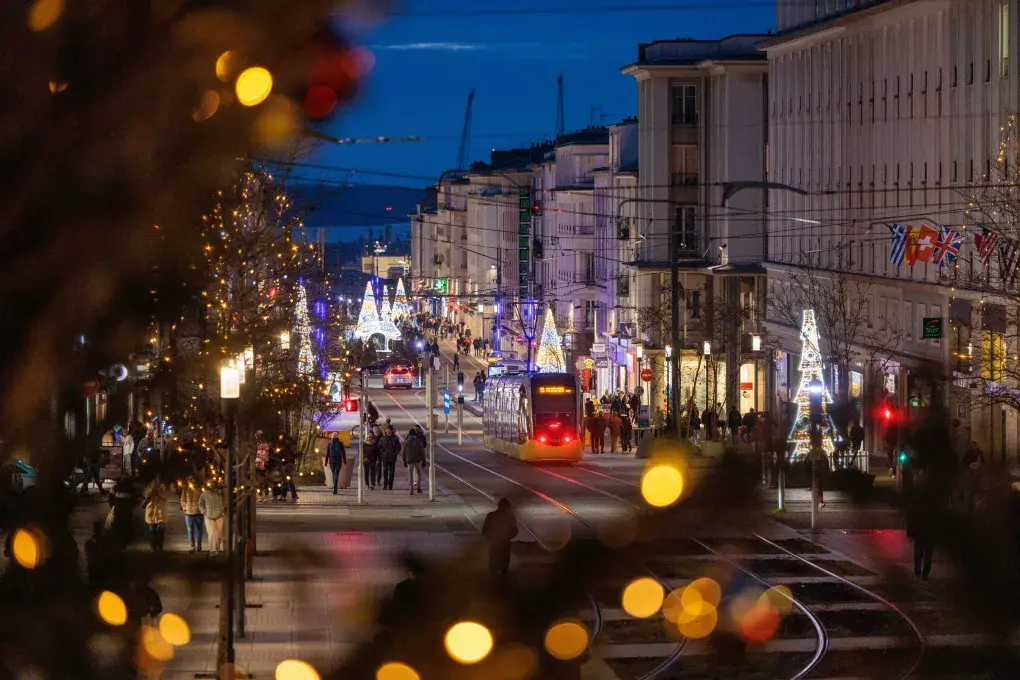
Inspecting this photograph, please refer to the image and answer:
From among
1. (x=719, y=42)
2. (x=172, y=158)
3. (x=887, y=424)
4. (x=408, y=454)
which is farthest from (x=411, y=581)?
(x=719, y=42)

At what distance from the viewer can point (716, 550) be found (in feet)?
8.47

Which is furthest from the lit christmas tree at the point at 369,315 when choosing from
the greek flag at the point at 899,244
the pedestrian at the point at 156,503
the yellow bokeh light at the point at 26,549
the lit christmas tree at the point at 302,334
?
the yellow bokeh light at the point at 26,549

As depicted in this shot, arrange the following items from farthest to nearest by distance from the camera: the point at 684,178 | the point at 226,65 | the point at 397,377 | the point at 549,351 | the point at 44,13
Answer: the point at 397,377 < the point at 549,351 < the point at 684,178 < the point at 226,65 < the point at 44,13

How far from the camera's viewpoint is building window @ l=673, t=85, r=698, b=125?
78.9 m

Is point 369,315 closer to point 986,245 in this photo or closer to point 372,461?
point 372,461

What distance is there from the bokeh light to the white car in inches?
3890

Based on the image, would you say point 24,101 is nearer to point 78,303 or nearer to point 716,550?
point 78,303

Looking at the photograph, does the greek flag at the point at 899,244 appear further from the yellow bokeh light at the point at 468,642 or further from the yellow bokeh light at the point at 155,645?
the yellow bokeh light at the point at 468,642

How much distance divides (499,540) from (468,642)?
30 cm

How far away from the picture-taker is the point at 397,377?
332 feet

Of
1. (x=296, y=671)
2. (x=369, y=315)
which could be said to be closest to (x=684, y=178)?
(x=369, y=315)

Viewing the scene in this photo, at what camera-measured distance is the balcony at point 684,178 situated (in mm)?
78812

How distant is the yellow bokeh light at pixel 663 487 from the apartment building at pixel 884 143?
24007 mm

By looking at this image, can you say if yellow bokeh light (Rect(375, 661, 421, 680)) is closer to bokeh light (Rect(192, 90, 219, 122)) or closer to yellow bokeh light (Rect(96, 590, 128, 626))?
yellow bokeh light (Rect(96, 590, 128, 626))
